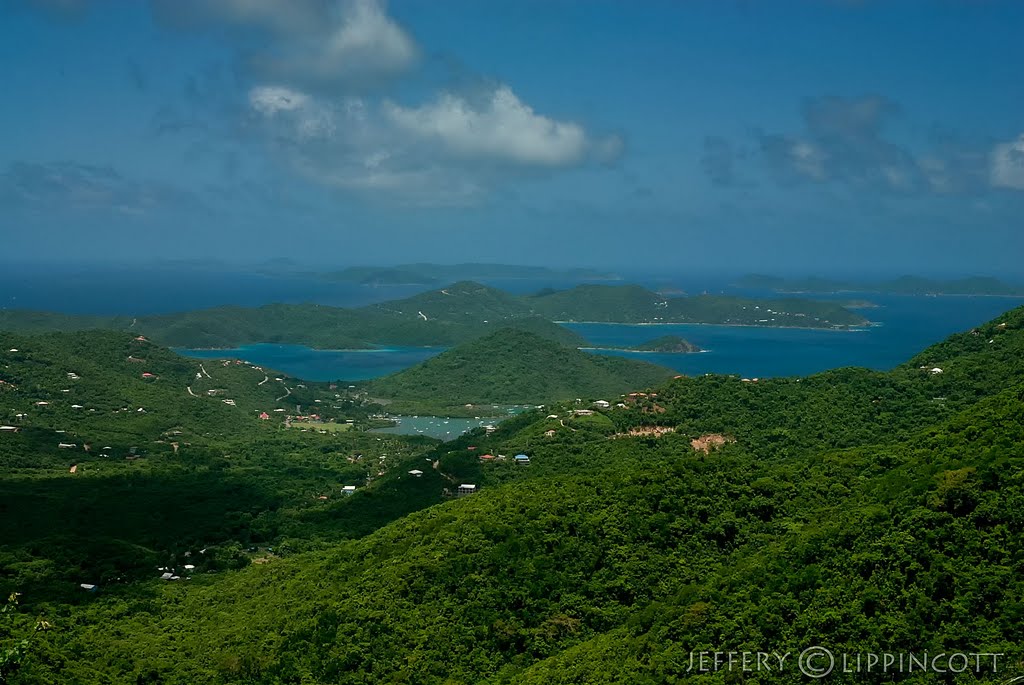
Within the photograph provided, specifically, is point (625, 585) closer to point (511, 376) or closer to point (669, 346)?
point (511, 376)

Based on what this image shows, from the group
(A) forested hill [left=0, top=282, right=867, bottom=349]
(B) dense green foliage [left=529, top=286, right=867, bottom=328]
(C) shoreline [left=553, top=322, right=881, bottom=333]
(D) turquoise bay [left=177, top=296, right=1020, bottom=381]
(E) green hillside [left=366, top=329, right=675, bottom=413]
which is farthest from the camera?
(B) dense green foliage [left=529, top=286, right=867, bottom=328]

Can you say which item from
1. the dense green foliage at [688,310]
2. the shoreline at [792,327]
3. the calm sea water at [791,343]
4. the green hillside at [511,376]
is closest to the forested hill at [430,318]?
the dense green foliage at [688,310]

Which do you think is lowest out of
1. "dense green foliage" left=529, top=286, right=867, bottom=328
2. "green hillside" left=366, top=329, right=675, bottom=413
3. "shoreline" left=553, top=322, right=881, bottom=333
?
"green hillside" left=366, top=329, right=675, bottom=413

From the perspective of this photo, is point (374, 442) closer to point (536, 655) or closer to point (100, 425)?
point (100, 425)

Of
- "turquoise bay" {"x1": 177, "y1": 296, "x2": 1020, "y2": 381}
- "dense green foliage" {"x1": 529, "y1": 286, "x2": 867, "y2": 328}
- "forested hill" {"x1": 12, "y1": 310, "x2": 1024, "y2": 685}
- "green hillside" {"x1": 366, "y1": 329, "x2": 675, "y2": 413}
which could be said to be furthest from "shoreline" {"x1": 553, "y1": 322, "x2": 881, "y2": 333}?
"forested hill" {"x1": 12, "y1": 310, "x2": 1024, "y2": 685}

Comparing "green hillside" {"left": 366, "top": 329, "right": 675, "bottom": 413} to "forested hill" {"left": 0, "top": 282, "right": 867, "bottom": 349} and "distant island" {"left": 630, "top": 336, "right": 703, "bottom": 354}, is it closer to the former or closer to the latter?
"distant island" {"left": 630, "top": 336, "right": 703, "bottom": 354}

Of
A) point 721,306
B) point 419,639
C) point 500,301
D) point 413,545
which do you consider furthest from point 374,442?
point 721,306

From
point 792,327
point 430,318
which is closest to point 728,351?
point 792,327
